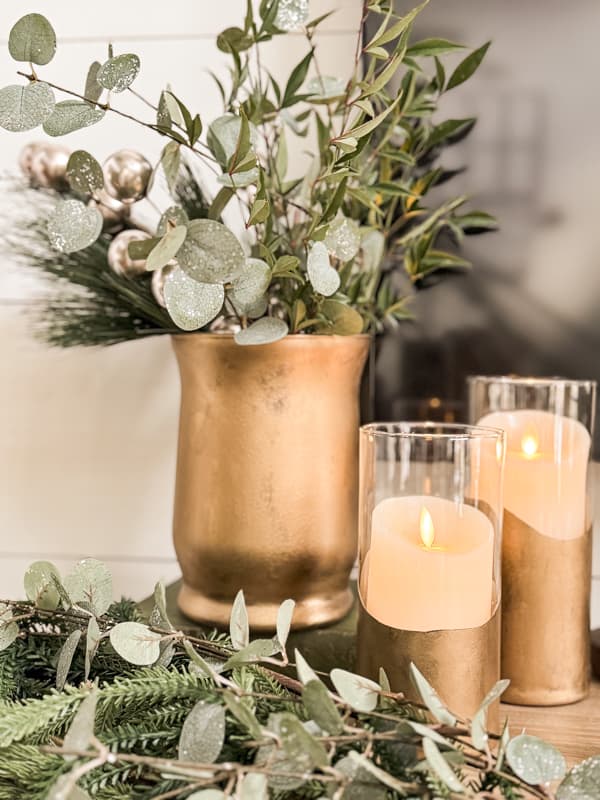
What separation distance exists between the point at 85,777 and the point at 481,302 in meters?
0.53

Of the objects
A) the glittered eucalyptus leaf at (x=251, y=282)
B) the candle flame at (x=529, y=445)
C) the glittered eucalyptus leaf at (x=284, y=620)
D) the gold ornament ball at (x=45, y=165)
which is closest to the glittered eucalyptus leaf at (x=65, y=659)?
the glittered eucalyptus leaf at (x=284, y=620)

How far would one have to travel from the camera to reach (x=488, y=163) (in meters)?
0.73

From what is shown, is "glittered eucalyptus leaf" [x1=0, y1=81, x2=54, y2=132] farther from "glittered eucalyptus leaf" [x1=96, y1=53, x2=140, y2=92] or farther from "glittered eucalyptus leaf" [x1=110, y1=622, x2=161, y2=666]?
"glittered eucalyptus leaf" [x1=110, y1=622, x2=161, y2=666]

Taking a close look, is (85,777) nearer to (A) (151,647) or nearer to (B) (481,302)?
(A) (151,647)

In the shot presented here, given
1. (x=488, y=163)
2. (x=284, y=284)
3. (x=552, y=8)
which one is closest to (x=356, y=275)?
(x=284, y=284)

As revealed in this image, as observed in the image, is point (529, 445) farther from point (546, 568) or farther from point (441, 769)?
point (441, 769)

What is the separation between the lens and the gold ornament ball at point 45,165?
0.66 m

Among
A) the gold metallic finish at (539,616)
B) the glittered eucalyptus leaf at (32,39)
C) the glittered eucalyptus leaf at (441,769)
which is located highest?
the glittered eucalyptus leaf at (32,39)

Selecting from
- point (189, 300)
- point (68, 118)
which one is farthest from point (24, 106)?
point (189, 300)

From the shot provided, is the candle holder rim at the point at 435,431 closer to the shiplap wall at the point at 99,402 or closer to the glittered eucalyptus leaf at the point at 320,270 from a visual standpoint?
the glittered eucalyptus leaf at the point at 320,270

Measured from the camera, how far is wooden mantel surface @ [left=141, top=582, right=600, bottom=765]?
1.50 ft

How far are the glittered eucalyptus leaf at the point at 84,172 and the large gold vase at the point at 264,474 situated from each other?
5.5 inches

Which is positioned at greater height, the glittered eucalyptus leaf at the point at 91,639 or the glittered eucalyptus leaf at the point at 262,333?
the glittered eucalyptus leaf at the point at 262,333

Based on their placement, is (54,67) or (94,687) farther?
(54,67)
